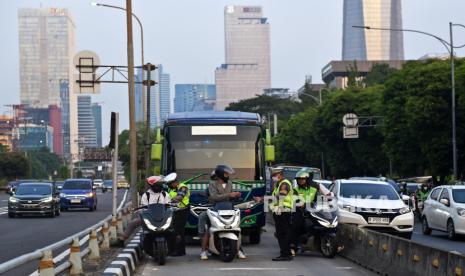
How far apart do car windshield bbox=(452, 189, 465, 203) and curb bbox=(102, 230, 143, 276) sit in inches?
414

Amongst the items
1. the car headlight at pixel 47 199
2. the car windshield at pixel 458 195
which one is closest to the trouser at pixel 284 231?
the car windshield at pixel 458 195

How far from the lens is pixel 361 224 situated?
21062mm

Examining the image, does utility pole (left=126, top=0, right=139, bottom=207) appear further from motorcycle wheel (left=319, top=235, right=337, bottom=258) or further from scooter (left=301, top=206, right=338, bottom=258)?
motorcycle wheel (left=319, top=235, right=337, bottom=258)

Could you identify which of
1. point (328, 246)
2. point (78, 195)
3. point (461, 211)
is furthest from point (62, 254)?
point (78, 195)

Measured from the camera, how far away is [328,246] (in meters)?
17.1

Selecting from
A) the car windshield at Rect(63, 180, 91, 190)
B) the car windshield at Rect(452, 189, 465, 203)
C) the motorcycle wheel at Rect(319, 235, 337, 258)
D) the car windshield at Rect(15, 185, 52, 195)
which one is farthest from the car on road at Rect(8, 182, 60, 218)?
the motorcycle wheel at Rect(319, 235, 337, 258)

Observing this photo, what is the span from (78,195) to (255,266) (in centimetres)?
3206

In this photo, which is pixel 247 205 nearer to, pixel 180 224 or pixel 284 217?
pixel 284 217

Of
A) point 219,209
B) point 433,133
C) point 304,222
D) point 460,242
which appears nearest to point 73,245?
point 219,209

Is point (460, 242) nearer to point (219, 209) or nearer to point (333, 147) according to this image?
point (219, 209)

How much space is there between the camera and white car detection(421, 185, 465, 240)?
2434cm

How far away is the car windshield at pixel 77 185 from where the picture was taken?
47.5 meters

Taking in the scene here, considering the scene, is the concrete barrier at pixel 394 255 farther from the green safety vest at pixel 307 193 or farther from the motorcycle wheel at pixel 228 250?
the motorcycle wheel at pixel 228 250

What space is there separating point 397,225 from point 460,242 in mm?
3611
